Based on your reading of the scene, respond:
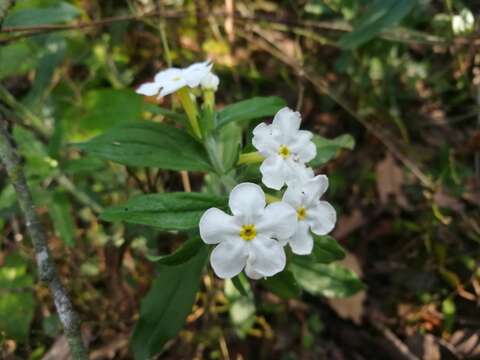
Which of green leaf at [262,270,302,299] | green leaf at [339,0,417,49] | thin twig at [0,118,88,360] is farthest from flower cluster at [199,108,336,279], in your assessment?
green leaf at [339,0,417,49]

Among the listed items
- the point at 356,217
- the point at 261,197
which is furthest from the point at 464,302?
the point at 261,197

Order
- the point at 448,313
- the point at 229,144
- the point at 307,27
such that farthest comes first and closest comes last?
1. the point at 307,27
2. the point at 448,313
3. the point at 229,144

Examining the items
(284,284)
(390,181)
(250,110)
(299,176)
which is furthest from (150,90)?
(390,181)

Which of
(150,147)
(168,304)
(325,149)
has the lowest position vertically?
(168,304)

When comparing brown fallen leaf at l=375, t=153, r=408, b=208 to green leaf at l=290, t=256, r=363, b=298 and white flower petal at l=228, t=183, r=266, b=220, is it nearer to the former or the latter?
green leaf at l=290, t=256, r=363, b=298

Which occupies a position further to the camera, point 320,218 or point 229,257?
point 320,218

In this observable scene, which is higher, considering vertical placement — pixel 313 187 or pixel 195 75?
pixel 195 75

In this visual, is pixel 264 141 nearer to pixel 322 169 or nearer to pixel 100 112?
pixel 322 169
